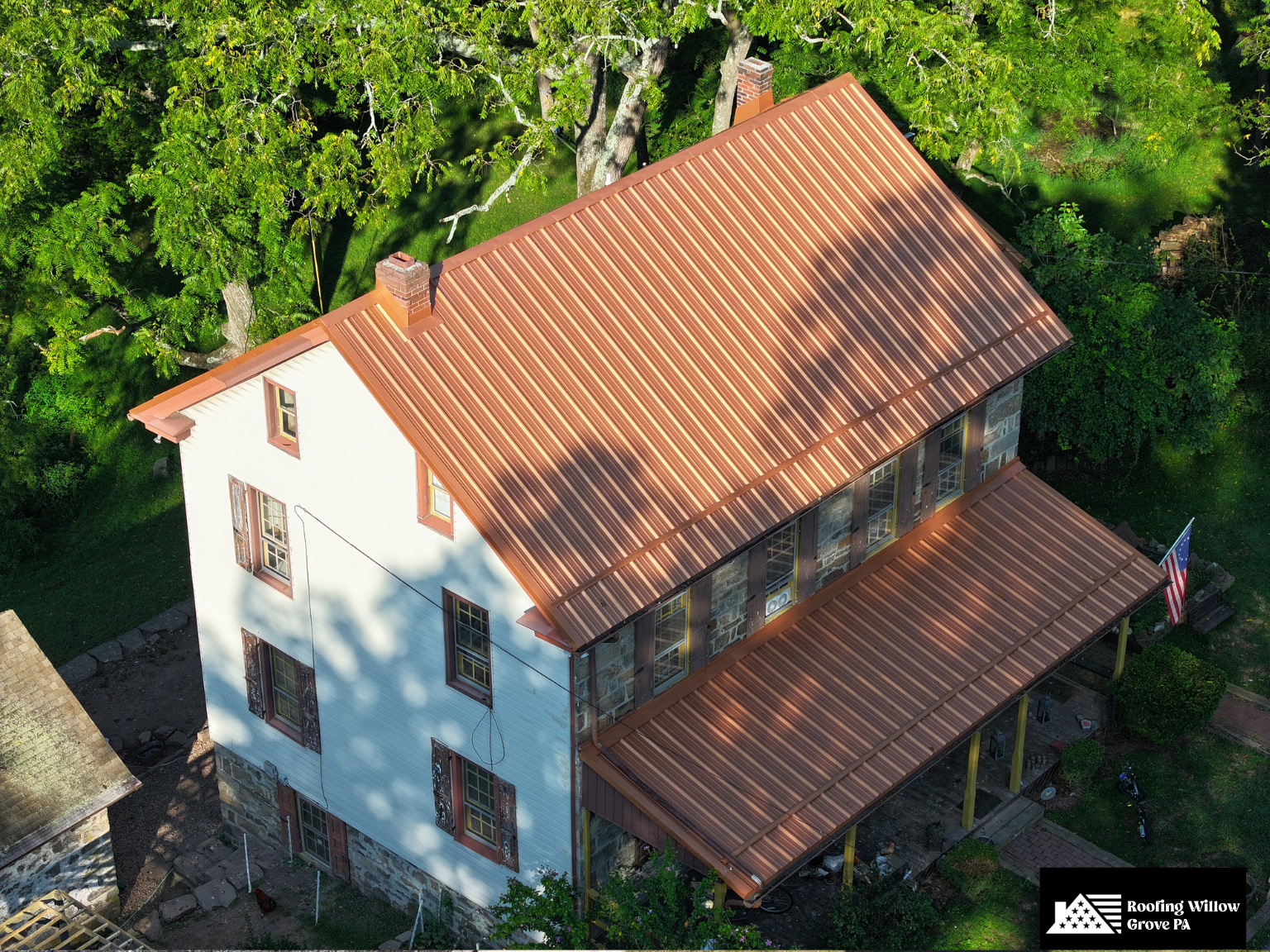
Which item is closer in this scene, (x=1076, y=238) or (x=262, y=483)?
(x=262, y=483)

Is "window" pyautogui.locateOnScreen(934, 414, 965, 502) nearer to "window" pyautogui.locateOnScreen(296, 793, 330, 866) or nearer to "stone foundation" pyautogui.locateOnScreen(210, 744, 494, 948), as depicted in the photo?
"stone foundation" pyautogui.locateOnScreen(210, 744, 494, 948)

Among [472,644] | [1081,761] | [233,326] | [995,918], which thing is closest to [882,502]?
[1081,761]

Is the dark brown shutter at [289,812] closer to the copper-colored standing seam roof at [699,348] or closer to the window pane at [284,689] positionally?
the window pane at [284,689]

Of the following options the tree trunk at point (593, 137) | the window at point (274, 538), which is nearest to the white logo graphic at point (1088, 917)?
the window at point (274, 538)

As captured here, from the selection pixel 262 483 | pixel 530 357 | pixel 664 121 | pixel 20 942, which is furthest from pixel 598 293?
pixel 664 121

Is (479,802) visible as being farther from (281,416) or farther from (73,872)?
(73,872)

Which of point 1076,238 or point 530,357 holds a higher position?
point 530,357

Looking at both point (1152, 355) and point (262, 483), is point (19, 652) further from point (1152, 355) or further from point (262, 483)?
point (1152, 355)
